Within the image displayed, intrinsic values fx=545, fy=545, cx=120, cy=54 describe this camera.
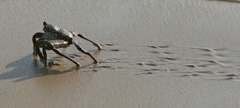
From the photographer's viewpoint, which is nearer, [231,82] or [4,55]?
[231,82]

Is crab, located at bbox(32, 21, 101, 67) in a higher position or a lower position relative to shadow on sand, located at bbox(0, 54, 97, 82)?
higher

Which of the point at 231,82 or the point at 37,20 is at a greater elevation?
the point at 37,20

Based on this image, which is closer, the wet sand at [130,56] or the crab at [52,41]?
the wet sand at [130,56]

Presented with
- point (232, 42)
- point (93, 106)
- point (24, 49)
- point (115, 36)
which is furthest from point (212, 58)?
point (24, 49)

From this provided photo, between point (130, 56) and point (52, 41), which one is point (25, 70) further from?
point (130, 56)

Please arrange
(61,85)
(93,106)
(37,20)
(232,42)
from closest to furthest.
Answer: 1. (93,106)
2. (61,85)
3. (232,42)
4. (37,20)

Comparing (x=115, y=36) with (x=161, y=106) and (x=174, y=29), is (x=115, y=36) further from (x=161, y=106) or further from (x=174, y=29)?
(x=161, y=106)

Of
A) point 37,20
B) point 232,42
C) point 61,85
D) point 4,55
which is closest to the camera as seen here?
point 61,85

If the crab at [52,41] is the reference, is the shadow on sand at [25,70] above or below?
below
